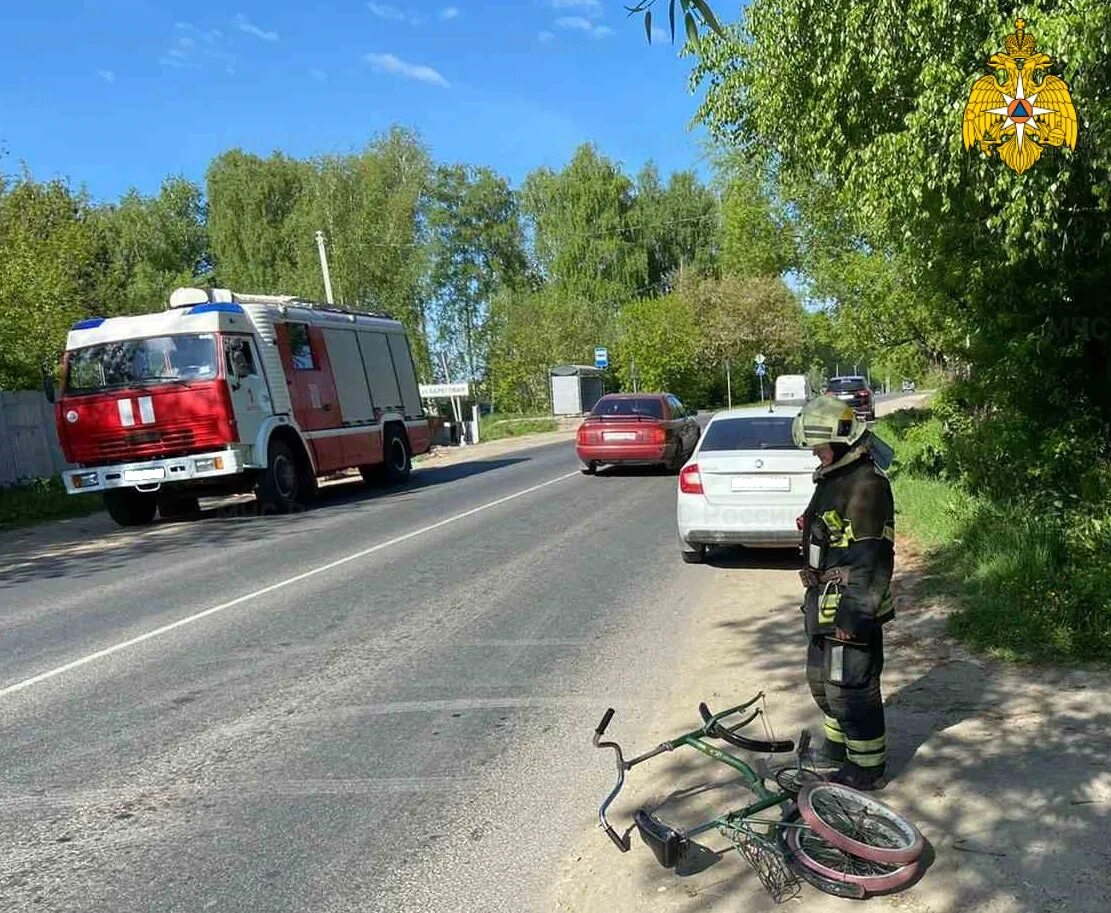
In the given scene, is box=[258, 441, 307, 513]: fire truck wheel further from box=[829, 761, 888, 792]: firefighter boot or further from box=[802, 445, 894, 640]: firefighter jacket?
box=[829, 761, 888, 792]: firefighter boot

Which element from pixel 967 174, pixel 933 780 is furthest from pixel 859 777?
pixel 967 174

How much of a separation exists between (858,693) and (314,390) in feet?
45.6

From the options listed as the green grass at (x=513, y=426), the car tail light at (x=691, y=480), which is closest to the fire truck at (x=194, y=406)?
the car tail light at (x=691, y=480)

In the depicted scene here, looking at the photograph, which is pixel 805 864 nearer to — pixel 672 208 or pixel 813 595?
pixel 813 595

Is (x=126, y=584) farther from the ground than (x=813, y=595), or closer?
closer

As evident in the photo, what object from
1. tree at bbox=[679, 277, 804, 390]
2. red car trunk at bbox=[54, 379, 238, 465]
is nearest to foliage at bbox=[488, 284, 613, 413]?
tree at bbox=[679, 277, 804, 390]

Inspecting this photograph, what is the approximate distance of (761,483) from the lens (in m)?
8.83

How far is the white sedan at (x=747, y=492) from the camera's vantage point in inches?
344

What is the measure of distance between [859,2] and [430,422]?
15.1 meters

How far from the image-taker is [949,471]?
12.0 meters

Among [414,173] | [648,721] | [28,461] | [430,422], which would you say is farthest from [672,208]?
[648,721]

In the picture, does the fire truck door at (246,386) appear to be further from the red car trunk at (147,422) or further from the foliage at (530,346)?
the foliage at (530,346)

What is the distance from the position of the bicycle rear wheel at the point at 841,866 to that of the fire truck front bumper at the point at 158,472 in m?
11.9

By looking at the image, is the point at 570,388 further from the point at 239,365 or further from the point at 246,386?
the point at 239,365
